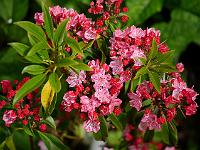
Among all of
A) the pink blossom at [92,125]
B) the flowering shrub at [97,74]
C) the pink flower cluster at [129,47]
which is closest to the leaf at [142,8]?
the flowering shrub at [97,74]

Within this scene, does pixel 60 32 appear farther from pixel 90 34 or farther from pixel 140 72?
pixel 140 72

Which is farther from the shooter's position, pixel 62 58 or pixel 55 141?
pixel 55 141

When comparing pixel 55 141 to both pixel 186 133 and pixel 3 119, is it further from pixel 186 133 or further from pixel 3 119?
pixel 186 133

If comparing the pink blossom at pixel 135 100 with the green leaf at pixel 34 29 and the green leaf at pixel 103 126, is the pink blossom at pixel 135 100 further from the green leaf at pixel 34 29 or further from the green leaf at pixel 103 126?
the green leaf at pixel 34 29

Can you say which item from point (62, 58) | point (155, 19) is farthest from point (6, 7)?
point (62, 58)

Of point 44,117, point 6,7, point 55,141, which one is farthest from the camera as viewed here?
point 6,7

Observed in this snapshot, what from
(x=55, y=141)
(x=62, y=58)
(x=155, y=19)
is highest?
(x=155, y=19)
